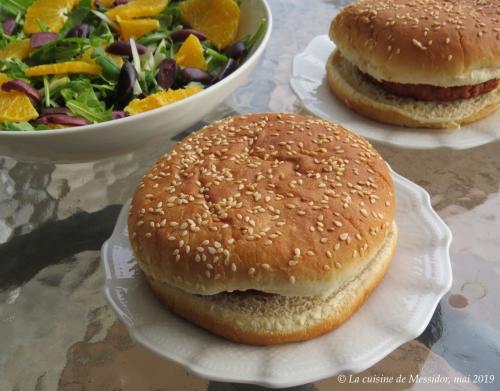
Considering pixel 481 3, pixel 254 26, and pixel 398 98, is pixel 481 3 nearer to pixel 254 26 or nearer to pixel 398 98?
pixel 398 98

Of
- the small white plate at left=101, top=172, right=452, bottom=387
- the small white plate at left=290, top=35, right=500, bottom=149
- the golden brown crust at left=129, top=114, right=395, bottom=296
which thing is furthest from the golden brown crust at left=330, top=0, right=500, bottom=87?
the small white plate at left=101, top=172, right=452, bottom=387

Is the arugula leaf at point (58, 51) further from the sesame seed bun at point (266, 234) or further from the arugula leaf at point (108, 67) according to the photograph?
the sesame seed bun at point (266, 234)

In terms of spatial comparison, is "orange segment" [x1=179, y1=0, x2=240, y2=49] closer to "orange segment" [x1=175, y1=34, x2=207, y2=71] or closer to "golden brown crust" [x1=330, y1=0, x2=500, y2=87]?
"orange segment" [x1=175, y1=34, x2=207, y2=71]

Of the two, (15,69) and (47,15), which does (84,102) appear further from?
(47,15)

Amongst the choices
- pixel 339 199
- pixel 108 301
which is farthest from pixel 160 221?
pixel 339 199

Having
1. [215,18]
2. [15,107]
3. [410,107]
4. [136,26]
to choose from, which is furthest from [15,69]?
[410,107]

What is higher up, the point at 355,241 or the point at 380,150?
the point at 355,241
